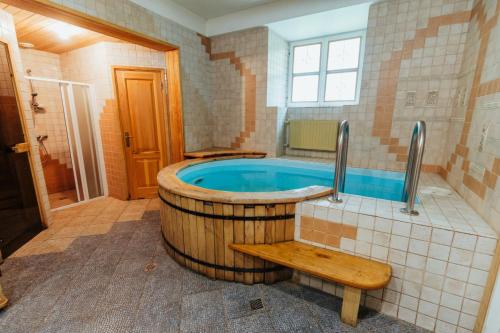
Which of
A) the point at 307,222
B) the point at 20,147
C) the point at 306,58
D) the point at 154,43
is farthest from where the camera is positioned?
the point at 306,58

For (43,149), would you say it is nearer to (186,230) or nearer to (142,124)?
(142,124)

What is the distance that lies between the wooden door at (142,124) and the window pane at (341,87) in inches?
114

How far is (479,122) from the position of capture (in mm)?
1807

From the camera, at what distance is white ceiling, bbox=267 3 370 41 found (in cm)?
Answer: 305

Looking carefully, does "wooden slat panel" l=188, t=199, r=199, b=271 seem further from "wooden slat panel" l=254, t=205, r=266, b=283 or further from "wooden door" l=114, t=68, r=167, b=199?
"wooden door" l=114, t=68, r=167, b=199

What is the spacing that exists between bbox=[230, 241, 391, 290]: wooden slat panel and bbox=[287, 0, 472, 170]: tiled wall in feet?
6.97

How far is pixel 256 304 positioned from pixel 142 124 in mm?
3132

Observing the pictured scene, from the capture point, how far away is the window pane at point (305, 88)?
13.6ft

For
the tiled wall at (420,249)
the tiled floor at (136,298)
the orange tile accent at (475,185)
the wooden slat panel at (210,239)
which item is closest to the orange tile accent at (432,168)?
the orange tile accent at (475,185)

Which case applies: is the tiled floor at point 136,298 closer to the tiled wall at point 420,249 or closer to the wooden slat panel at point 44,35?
the tiled wall at point 420,249

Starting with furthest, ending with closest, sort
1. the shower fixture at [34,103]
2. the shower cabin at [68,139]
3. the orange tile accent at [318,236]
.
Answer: the shower fixture at [34,103], the shower cabin at [68,139], the orange tile accent at [318,236]

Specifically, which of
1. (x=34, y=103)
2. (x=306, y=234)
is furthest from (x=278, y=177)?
(x=34, y=103)

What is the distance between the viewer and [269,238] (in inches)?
69.7

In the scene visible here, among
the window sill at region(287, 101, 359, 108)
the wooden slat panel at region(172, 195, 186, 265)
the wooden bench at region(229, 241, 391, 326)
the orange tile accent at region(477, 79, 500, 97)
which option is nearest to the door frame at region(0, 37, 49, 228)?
the wooden slat panel at region(172, 195, 186, 265)
